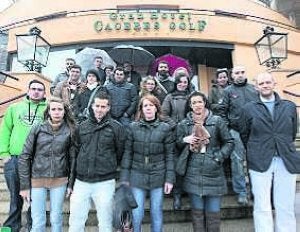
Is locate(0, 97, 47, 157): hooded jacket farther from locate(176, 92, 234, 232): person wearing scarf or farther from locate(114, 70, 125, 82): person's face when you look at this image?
locate(176, 92, 234, 232): person wearing scarf

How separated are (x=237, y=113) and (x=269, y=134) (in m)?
1.03

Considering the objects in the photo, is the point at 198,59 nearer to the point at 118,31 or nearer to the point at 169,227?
the point at 118,31

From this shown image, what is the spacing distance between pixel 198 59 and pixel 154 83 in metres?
12.1

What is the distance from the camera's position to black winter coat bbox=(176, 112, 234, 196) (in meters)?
4.30

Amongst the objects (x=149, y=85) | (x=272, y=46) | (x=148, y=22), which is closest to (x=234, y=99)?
(x=149, y=85)

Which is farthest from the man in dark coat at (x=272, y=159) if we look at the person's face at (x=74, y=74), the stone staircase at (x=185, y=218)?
the person's face at (x=74, y=74)

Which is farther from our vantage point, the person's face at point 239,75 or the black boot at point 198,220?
the person's face at point 239,75

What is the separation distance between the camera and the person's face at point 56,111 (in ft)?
14.2

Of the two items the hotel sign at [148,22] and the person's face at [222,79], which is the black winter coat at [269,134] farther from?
the hotel sign at [148,22]

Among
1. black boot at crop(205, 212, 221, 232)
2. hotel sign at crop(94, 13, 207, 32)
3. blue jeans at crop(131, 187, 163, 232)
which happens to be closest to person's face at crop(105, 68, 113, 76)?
blue jeans at crop(131, 187, 163, 232)

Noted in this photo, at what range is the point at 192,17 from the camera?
1645cm

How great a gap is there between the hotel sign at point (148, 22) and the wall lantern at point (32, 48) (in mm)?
6968

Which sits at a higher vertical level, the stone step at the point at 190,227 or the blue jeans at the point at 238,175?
the blue jeans at the point at 238,175

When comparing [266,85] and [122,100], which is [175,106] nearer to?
[122,100]
